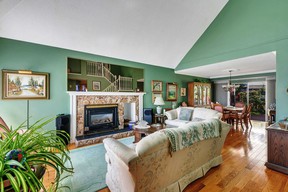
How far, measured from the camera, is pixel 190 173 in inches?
76.3

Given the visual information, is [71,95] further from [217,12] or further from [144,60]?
[217,12]

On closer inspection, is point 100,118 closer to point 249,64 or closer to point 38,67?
point 38,67

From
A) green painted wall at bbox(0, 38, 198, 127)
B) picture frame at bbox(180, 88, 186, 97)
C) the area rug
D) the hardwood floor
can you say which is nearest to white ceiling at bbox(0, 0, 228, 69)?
green painted wall at bbox(0, 38, 198, 127)

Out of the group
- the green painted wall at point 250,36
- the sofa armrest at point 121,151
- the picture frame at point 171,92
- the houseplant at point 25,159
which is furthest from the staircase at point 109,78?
the houseplant at point 25,159

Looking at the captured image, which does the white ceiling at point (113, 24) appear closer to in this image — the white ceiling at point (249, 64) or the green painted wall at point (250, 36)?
the green painted wall at point (250, 36)

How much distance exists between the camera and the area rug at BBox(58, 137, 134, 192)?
6.42 feet

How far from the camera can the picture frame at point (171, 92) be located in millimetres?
5947

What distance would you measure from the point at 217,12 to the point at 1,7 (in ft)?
17.1

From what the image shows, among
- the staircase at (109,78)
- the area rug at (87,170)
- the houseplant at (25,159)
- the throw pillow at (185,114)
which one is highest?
the staircase at (109,78)

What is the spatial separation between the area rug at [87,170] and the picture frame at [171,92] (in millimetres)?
3675

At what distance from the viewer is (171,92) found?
610 cm

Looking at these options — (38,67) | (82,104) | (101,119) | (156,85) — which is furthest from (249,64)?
(38,67)

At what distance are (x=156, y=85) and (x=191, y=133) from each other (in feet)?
12.8

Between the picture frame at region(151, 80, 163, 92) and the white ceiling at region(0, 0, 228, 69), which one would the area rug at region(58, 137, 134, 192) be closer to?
the white ceiling at region(0, 0, 228, 69)
